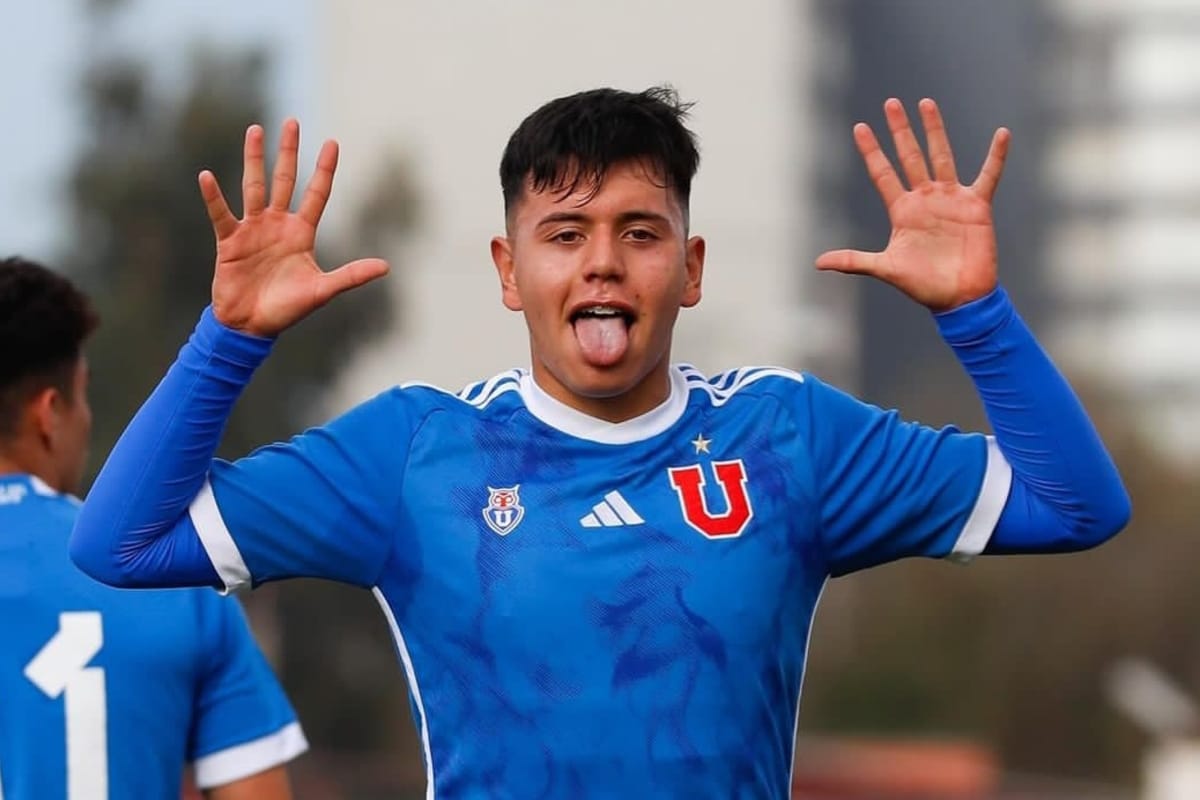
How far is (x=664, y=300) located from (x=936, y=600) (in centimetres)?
4177

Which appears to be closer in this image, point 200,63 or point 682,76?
point 200,63

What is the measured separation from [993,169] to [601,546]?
101 cm

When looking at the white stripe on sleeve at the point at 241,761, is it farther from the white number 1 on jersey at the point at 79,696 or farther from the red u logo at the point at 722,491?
the red u logo at the point at 722,491

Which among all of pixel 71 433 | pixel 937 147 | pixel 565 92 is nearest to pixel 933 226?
pixel 937 147

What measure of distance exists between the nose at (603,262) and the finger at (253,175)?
23.9 inches

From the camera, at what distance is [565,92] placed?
55.8 m

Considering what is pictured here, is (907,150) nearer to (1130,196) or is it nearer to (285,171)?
(285,171)

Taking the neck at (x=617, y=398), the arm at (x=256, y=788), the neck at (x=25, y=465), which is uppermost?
the neck at (x=617, y=398)

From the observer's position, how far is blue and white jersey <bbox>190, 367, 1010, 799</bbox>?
4.50 meters

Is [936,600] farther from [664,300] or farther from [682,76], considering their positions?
[664,300]

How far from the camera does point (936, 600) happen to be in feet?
150

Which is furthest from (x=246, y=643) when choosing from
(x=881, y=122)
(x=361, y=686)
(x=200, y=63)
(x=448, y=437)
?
(x=881, y=122)

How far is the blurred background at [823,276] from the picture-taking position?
30.3 m

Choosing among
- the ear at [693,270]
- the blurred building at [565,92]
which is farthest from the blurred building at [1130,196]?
the ear at [693,270]
